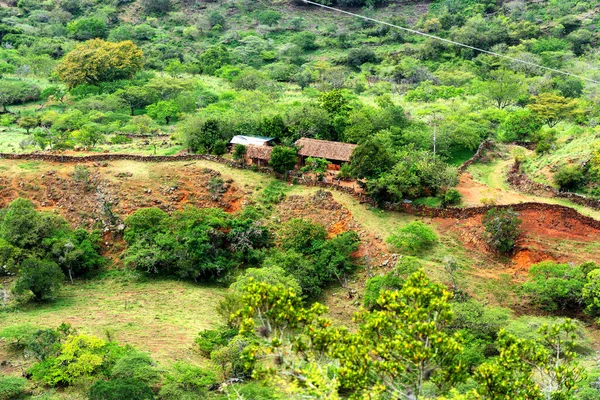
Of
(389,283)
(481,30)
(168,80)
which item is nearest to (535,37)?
(481,30)

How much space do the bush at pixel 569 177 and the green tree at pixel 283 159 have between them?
1551 centimetres

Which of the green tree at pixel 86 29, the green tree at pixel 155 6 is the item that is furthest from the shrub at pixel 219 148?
the green tree at pixel 155 6

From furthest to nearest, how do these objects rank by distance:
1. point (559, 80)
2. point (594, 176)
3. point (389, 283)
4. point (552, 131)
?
1. point (559, 80)
2. point (552, 131)
3. point (594, 176)
4. point (389, 283)

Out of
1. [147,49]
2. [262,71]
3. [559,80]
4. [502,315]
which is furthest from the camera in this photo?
[147,49]

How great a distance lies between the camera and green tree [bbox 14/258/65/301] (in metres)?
30.9

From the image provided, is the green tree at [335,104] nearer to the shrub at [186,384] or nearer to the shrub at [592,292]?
the shrub at [592,292]

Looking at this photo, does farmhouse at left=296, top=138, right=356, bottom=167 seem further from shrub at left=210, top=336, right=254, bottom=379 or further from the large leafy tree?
the large leafy tree

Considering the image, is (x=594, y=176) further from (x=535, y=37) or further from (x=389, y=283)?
(x=535, y=37)

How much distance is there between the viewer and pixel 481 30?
3236 inches

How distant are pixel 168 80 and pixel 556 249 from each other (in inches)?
1662

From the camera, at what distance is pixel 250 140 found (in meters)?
42.4

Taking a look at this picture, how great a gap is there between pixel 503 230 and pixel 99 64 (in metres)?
45.1

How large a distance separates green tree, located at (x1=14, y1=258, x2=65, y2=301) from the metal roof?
48.4 feet

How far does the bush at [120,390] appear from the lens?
70.5 feet
